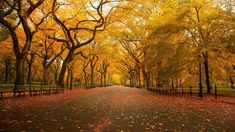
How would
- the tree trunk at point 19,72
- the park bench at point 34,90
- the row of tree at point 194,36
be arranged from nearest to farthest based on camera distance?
the row of tree at point 194,36
the tree trunk at point 19,72
the park bench at point 34,90

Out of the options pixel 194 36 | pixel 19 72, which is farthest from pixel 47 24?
pixel 194 36

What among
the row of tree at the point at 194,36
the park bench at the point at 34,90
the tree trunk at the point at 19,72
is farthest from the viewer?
the park bench at the point at 34,90

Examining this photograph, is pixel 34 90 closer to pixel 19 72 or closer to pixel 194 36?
pixel 19 72

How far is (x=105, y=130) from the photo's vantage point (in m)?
7.51

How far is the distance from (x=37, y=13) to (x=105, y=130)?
28046 millimetres

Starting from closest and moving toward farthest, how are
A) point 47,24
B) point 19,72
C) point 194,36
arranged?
1. point 19,72
2. point 194,36
3. point 47,24

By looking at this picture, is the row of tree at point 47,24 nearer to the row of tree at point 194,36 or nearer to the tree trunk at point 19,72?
the tree trunk at point 19,72

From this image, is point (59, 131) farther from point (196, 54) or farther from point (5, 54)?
A: point (5, 54)

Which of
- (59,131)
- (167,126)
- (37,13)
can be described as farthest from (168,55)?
(59,131)

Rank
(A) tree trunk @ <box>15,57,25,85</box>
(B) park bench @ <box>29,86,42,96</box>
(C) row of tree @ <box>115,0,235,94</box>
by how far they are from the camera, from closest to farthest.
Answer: (C) row of tree @ <box>115,0,235,94</box> < (A) tree trunk @ <box>15,57,25,85</box> < (B) park bench @ <box>29,86,42,96</box>

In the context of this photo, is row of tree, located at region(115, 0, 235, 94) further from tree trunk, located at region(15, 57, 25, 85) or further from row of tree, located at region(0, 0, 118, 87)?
tree trunk, located at region(15, 57, 25, 85)

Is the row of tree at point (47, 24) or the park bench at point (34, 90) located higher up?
the row of tree at point (47, 24)

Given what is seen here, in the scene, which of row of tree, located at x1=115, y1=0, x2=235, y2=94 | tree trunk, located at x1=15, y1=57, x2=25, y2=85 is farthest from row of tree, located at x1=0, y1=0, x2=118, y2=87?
row of tree, located at x1=115, y1=0, x2=235, y2=94

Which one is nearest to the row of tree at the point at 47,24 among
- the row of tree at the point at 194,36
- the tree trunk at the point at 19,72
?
the tree trunk at the point at 19,72
